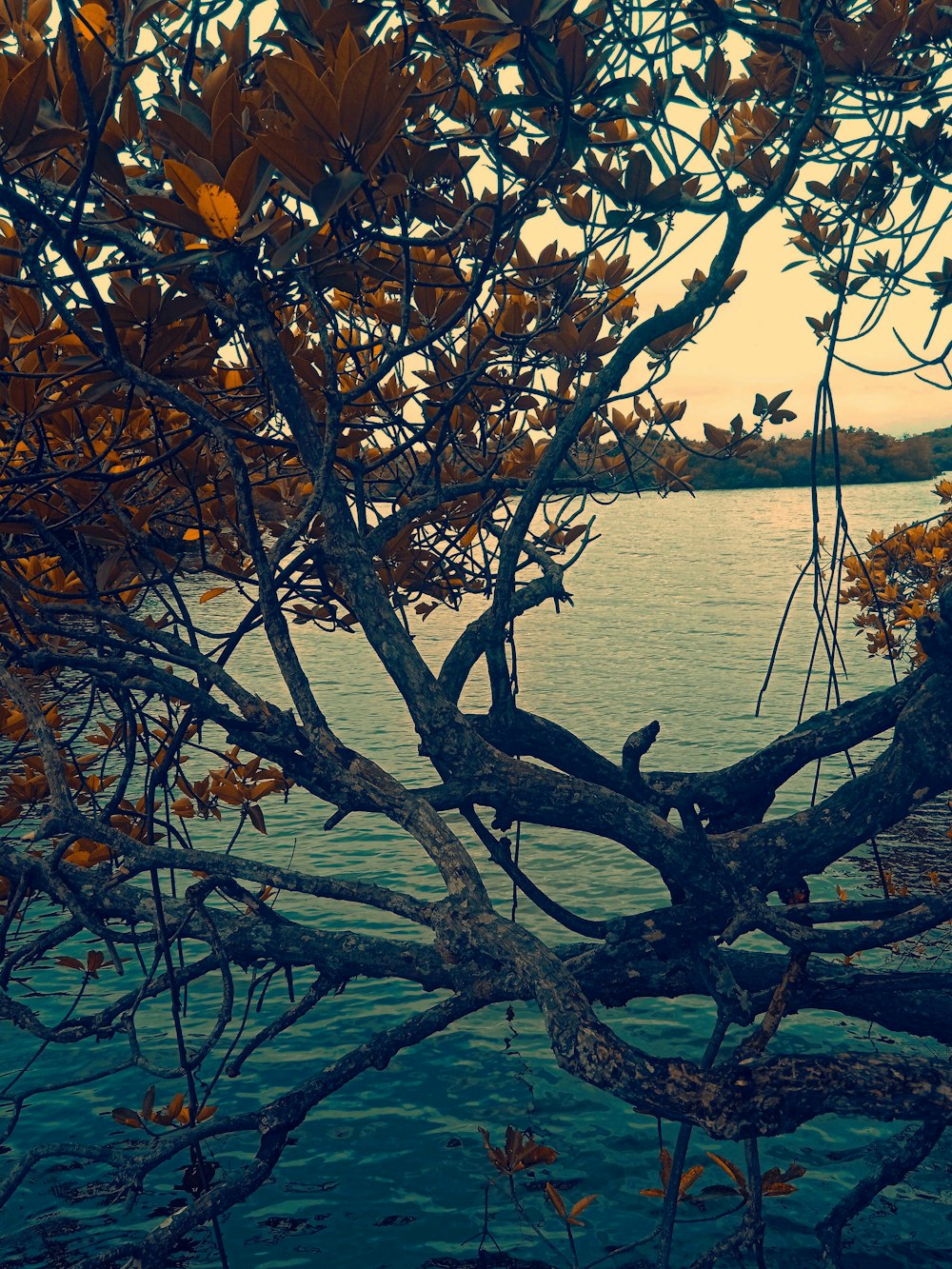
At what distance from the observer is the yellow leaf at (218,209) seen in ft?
6.91

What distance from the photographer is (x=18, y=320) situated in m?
2.97

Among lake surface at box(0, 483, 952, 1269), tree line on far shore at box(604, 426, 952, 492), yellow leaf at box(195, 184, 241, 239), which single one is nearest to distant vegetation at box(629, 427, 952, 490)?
tree line on far shore at box(604, 426, 952, 492)

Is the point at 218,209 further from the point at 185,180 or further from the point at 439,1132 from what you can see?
the point at 439,1132

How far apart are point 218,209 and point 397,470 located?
74.4 inches

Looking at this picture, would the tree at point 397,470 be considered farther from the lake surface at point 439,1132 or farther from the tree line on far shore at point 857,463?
the tree line on far shore at point 857,463

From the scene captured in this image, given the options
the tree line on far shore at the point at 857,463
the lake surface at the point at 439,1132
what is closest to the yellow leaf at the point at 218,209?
the lake surface at the point at 439,1132

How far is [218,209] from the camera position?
213 centimetres

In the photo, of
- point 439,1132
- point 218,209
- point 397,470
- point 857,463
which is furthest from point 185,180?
point 857,463

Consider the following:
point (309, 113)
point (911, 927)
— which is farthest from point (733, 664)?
point (309, 113)

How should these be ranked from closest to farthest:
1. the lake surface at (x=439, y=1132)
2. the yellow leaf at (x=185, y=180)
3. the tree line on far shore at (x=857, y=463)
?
the yellow leaf at (x=185, y=180) < the lake surface at (x=439, y=1132) < the tree line on far shore at (x=857, y=463)

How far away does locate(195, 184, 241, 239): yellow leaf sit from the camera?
6.91 feet

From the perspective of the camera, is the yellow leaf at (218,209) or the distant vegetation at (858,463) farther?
the distant vegetation at (858,463)

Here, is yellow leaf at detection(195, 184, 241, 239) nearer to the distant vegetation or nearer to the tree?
the tree

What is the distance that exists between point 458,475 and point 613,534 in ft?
159
